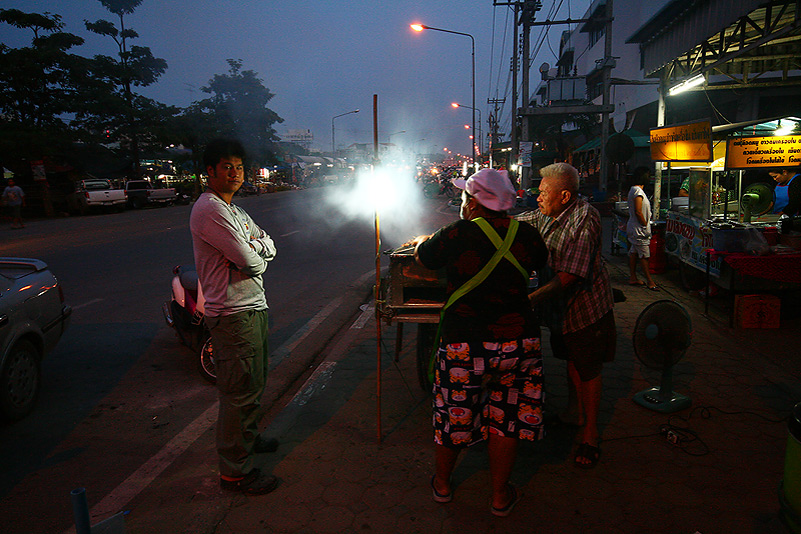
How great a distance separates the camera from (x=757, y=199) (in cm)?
830

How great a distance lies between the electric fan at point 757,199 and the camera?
8234mm

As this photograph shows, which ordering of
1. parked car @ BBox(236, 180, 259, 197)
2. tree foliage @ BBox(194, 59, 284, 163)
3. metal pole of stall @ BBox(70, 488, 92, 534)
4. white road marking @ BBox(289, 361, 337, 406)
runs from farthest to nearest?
tree foliage @ BBox(194, 59, 284, 163) → parked car @ BBox(236, 180, 259, 197) → white road marking @ BBox(289, 361, 337, 406) → metal pole of stall @ BBox(70, 488, 92, 534)

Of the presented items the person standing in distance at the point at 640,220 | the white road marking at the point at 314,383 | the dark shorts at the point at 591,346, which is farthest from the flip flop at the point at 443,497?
the person standing in distance at the point at 640,220

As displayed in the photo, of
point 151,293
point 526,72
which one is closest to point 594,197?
point 526,72

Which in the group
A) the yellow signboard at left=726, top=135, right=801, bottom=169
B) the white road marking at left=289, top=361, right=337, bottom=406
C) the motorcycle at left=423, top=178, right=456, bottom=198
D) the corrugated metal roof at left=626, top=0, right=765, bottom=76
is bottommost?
the white road marking at left=289, top=361, right=337, bottom=406

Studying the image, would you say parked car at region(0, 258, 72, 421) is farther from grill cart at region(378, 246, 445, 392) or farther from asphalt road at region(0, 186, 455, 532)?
grill cart at region(378, 246, 445, 392)


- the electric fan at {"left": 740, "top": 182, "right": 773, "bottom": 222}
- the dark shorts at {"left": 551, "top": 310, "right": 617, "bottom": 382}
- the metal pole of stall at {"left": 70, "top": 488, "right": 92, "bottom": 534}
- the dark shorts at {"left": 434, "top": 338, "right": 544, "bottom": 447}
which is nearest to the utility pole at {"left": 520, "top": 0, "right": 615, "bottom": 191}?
the electric fan at {"left": 740, "top": 182, "right": 773, "bottom": 222}

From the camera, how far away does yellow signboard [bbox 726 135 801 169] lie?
7.38m

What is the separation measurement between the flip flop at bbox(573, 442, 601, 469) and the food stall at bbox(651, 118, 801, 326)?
13.5ft

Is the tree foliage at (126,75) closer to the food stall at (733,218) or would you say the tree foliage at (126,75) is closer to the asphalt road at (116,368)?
the asphalt road at (116,368)

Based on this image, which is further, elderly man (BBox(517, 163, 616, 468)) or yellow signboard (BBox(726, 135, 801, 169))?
yellow signboard (BBox(726, 135, 801, 169))

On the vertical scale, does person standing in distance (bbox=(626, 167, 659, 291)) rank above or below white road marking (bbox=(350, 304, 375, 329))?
above

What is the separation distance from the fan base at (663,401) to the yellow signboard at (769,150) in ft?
15.5

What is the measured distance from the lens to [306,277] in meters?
9.73
